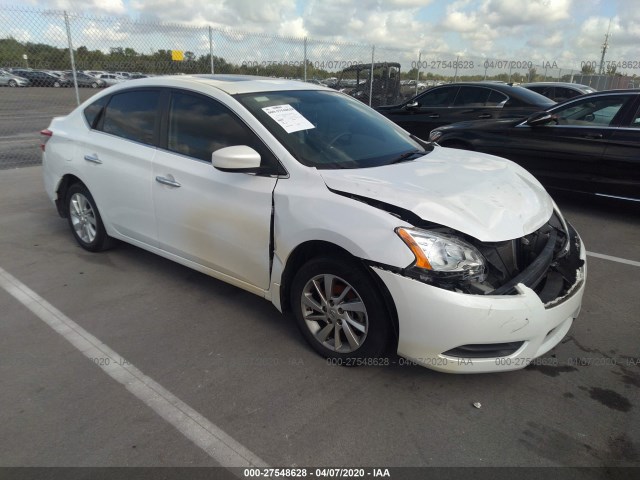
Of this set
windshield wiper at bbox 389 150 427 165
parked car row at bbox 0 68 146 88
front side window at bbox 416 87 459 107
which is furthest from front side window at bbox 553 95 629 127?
parked car row at bbox 0 68 146 88

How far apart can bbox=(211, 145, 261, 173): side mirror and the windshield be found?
0.80 feet

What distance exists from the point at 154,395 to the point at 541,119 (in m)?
5.66

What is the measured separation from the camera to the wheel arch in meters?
2.49

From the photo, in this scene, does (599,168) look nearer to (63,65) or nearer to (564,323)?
(564,323)

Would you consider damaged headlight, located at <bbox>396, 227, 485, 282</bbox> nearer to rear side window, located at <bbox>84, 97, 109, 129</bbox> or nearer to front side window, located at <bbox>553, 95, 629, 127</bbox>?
rear side window, located at <bbox>84, 97, 109, 129</bbox>

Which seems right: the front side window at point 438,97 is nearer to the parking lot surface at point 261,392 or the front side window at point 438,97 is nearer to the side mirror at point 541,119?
the side mirror at point 541,119

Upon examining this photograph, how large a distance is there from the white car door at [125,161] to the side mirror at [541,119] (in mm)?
4738

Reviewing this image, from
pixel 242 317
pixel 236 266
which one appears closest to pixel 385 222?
pixel 236 266

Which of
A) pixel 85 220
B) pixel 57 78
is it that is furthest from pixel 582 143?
pixel 57 78

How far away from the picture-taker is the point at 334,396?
259 cm

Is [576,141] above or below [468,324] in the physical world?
above

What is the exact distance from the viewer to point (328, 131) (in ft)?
10.9

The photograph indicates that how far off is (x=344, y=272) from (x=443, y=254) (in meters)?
0.55

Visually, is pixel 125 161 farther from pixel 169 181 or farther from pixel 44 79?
pixel 44 79
